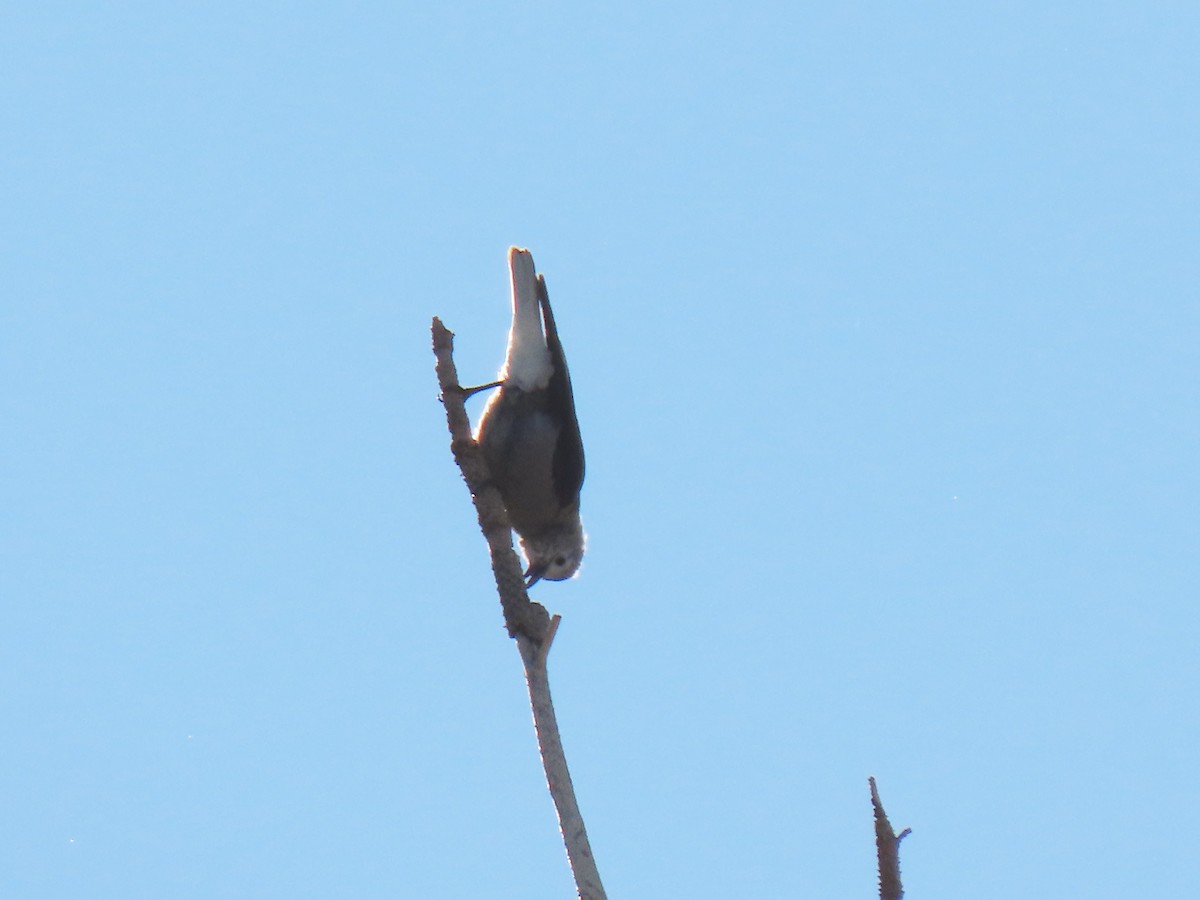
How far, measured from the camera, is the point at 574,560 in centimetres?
861

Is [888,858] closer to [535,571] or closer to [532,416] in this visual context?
[532,416]

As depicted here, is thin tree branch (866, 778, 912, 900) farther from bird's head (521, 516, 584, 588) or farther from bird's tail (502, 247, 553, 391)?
bird's head (521, 516, 584, 588)

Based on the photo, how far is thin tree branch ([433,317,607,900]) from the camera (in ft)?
14.6

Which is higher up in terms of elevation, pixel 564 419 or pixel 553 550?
pixel 564 419

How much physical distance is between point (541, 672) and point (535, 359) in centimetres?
313

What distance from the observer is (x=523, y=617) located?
5.08 meters

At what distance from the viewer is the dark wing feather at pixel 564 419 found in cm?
774

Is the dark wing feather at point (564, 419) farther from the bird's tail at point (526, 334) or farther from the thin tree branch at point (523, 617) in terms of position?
the thin tree branch at point (523, 617)

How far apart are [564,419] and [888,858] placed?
4.46 meters

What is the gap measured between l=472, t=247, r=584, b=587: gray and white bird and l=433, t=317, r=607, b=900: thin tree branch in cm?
174

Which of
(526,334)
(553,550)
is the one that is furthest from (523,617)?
(553,550)

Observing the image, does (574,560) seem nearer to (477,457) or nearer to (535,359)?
(535,359)

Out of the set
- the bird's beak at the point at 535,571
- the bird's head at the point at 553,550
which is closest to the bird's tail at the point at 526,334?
the bird's head at the point at 553,550

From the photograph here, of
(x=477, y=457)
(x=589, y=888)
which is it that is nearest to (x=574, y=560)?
(x=477, y=457)
